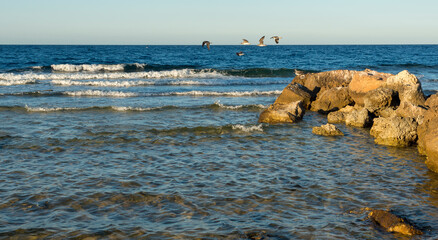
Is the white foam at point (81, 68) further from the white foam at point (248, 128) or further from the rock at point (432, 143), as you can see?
the rock at point (432, 143)

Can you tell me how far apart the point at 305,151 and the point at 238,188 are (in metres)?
3.40

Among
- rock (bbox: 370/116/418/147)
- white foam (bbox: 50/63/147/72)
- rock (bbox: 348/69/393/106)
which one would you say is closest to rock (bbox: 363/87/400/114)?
rock (bbox: 348/69/393/106)

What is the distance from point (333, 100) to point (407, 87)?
9.23 feet

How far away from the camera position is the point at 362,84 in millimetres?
15914

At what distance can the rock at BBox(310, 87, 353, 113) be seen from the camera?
16.2 meters

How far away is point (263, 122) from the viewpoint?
47.0 ft

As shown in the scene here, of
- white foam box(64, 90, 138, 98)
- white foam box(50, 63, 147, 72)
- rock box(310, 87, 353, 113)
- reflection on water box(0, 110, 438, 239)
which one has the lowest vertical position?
reflection on water box(0, 110, 438, 239)

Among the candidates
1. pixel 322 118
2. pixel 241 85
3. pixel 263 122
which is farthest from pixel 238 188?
pixel 241 85

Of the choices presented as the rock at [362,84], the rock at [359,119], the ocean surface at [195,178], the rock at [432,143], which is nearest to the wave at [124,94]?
the ocean surface at [195,178]

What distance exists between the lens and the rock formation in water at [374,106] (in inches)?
414

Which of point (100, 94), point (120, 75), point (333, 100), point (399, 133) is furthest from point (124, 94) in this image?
point (399, 133)

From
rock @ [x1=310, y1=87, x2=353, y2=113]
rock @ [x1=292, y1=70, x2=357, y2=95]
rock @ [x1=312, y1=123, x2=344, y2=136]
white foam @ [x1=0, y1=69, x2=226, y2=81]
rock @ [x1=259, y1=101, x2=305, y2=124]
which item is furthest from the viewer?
white foam @ [x1=0, y1=69, x2=226, y2=81]

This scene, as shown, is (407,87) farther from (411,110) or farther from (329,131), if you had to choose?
(329,131)

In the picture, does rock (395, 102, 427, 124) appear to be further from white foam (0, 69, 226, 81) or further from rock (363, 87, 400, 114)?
white foam (0, 69, 226, 81)
